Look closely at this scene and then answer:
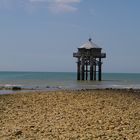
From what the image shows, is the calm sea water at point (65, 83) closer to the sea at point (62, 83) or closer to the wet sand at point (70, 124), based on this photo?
the sea at point (62, 83)

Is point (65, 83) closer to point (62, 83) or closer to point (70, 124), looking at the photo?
point (62, 83)

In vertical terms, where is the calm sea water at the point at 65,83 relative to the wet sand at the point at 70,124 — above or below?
above

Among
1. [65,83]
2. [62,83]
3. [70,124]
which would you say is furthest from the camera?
[65,83]

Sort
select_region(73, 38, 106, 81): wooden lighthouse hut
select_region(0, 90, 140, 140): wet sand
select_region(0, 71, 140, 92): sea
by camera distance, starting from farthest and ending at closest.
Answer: select_region(73, 38, 106, 81): wooden lighthouse hut < select_region(0, 71, 140, 92): sea < select_region(0, 90, 140, 140): wet sand

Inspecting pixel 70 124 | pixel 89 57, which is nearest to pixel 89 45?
pixel 89 57

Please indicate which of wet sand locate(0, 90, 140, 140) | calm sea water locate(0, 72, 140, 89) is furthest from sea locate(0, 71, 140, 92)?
wet sand locate(0, 90, 140, 140)

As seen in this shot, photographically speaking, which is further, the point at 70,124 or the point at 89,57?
the point at 89,57

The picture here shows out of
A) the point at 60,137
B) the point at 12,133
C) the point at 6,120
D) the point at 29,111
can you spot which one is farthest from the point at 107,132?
the point at 29,111

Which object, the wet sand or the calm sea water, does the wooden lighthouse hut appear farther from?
the wet sand

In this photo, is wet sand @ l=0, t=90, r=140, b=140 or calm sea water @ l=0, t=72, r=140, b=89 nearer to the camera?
wet sand @ l=0, t=90, r=140, b=140

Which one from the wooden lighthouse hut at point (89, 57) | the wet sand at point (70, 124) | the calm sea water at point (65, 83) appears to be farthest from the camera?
the wooden lighthouse hut at point (89, 57)

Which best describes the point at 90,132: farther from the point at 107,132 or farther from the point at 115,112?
the point at 115,112

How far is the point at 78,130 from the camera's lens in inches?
453

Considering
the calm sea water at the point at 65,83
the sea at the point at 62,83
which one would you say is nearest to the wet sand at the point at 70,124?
the sea at the point at 62,83
